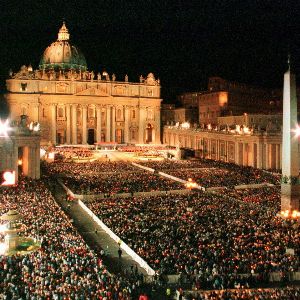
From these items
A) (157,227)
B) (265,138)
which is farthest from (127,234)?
(265,138)

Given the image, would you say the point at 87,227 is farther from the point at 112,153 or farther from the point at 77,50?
the point at 77,50

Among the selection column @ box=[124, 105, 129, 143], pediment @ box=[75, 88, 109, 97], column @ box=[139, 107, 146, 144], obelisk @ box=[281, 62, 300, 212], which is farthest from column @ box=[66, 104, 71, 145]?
obelisk @ box=[281, 62, 300, 212]

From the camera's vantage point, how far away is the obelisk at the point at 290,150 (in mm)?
31016

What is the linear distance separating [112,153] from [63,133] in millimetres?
24209

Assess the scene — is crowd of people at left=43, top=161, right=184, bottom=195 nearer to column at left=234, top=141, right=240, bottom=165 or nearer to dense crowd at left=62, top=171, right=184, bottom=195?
dense crowd at left=62, top=171, right=184, bottom=195

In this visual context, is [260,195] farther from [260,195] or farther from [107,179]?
[107,179]

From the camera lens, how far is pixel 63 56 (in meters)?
109

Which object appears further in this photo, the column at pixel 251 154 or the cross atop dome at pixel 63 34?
the cross atop dome at pixel 63 34

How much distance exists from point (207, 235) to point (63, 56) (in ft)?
296

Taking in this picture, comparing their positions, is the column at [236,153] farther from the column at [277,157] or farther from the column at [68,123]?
the column at [68,123]

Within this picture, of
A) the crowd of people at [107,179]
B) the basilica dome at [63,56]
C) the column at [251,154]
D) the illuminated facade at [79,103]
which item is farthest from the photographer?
the basilica dome at [63,56]

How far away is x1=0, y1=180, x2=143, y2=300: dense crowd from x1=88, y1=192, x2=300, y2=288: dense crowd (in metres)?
2.64

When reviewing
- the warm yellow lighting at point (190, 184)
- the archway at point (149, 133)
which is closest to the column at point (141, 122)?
the archway at point (149, 133)

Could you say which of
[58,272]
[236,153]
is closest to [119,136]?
[236,153]
